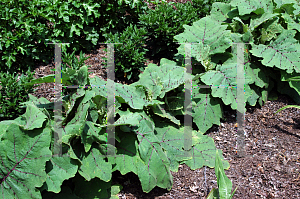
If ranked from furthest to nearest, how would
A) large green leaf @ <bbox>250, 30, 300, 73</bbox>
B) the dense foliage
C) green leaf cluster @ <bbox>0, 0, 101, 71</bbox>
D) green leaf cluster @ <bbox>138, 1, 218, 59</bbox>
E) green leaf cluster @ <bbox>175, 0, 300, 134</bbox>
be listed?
1. green leaf cluster @ <bbox>138, 1, 218, 59</bbox>
2. green leaf cluster @ <bbox>0, 0, 101, 71</bbox>
3. large green leaf @ <bbox>250, 30, 300, 73</bbox>
4. green leaf cluster @ <bbox>175, 0, 300, 134</bbox>
5. the dense foliage

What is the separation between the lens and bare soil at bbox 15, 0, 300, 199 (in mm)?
3002

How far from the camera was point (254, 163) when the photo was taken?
330 centimetres

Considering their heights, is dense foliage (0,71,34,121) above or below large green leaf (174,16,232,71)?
below

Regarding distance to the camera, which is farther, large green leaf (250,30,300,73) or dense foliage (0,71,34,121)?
large green leaf (250,30,300,73)

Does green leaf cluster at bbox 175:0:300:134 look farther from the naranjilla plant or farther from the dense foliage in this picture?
the dense foliage

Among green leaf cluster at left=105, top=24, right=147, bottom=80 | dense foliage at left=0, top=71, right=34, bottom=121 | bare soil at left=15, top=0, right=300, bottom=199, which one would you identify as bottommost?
bare soil at left=15, top=0, right=300, bottom=199

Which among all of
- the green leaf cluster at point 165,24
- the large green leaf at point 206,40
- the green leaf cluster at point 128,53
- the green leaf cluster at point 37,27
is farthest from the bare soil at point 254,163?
the green leaf cluster at point 165,24

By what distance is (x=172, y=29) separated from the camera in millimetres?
4434

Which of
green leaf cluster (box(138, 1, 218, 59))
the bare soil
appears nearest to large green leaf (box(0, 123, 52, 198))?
the bare soil

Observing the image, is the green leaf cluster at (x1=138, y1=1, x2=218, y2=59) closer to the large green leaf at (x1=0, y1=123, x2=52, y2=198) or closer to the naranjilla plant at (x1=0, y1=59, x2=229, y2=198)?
the naranjilla plant at (x1=0, y1=59, x2=229, y2=198)

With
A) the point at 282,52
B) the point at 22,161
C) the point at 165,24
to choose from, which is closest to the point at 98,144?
the point at 22,161

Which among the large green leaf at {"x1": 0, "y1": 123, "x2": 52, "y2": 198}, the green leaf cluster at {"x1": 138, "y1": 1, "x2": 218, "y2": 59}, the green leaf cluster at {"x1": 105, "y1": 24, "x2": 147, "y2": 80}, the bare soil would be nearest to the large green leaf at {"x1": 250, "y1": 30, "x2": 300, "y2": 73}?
the bare soil

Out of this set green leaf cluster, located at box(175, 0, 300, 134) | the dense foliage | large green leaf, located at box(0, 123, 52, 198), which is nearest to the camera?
large green leaf, located at box(0, 123, 52, 198)

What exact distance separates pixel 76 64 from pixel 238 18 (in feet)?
8.27
